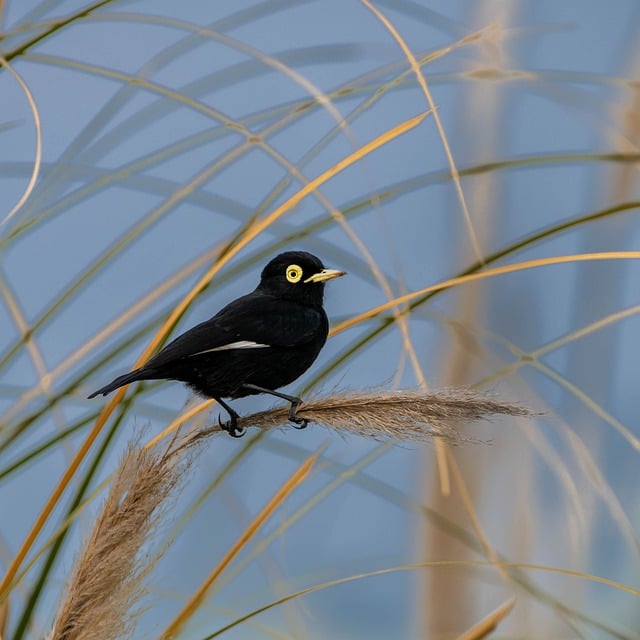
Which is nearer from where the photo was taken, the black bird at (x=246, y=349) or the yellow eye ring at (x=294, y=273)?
the black bird at (x=246, y=349)

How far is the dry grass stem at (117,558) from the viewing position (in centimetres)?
133

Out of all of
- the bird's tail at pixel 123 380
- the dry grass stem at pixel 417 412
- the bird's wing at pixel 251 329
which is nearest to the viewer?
the dry grass stem at pixel 417 412

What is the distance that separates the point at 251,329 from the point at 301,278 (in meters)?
0.24

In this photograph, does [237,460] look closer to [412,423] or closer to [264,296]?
[264,296]

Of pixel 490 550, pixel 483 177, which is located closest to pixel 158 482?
pixel 490 550

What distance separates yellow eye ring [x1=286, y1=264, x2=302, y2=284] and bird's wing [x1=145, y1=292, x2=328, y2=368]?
0.25 ft

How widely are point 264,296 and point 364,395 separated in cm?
60

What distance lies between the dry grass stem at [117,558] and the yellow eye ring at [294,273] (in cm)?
70

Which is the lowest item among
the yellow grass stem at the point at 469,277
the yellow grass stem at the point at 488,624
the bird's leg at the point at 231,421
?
the yellow grass stem at the point at 488,624

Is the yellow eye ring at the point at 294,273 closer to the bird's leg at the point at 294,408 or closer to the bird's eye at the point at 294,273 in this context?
the bird's eye at the point at 294,273

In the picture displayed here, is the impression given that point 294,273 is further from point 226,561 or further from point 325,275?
point 226,561

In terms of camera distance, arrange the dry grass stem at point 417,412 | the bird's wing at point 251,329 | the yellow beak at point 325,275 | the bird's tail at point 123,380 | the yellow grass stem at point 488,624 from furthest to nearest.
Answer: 1. the yellow beak at point 325,275
2. the bird's wing at point 251,329
3. the bird's tail at point 123,380
4. the dry grass stem at point 417,412
5. the yellow grass stem at point 488,624

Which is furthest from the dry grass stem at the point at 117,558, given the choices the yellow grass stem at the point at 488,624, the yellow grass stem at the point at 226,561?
the yellow grass stem at the point at 488,624

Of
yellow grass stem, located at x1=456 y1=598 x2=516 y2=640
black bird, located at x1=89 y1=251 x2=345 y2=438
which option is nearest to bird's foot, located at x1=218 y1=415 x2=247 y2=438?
black bird, located at x1=89 y1=251 x2=345 y2=438
